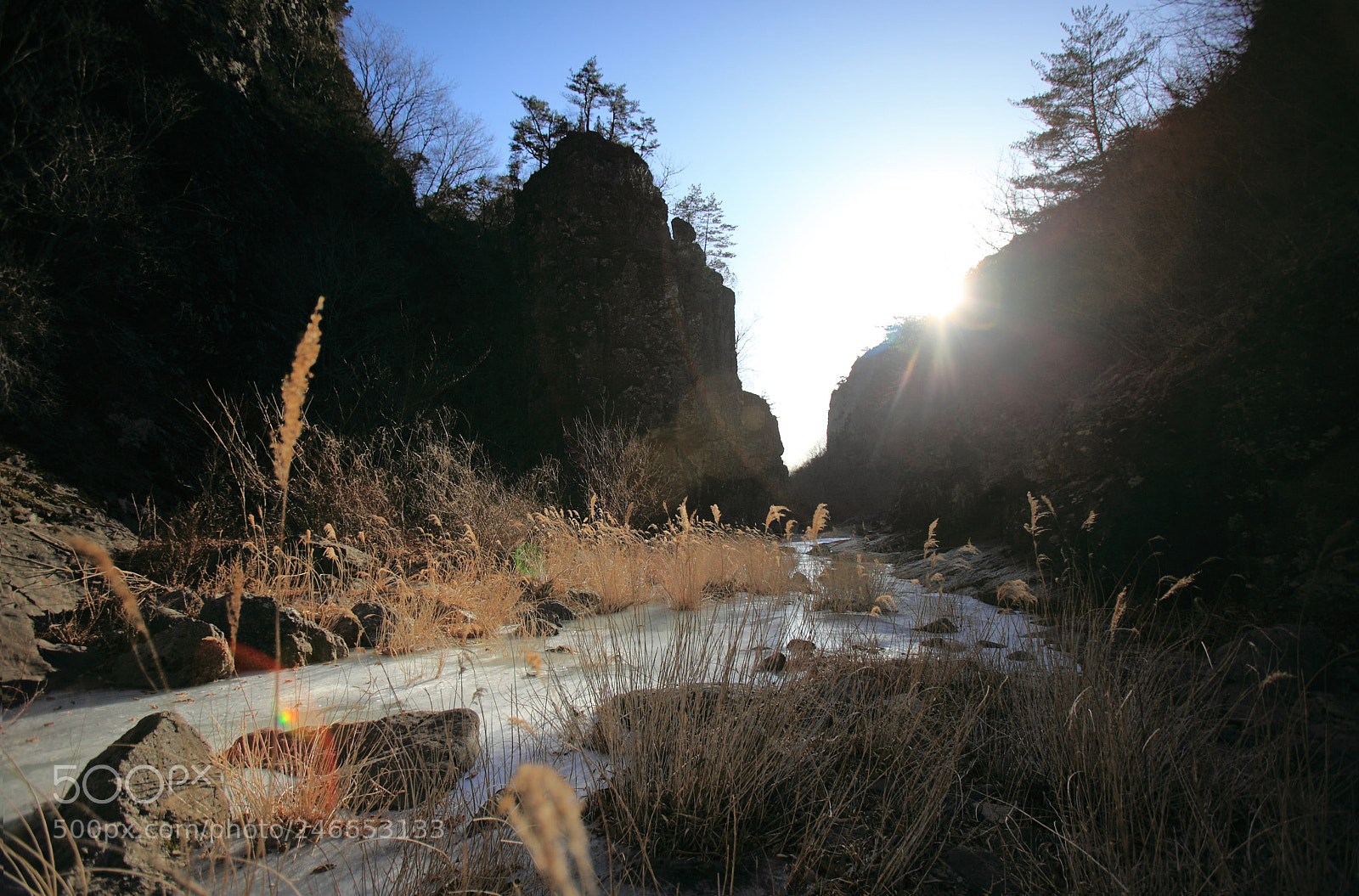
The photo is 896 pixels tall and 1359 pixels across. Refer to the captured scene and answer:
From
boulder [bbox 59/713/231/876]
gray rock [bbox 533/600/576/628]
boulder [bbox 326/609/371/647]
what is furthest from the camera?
gray rock [bbox 533/600/576/628]

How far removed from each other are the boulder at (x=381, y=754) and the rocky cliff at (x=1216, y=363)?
269 cm

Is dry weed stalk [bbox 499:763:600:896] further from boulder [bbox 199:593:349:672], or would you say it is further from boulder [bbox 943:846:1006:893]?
boulder [bbox 199:593:349:672]

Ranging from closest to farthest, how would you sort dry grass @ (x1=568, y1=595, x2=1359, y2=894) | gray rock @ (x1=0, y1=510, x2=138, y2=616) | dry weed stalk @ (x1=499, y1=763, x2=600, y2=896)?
dry weed stalk @ (x1=499, y1=763, x2=600, y2=896) < dry grass @ (x1=568, y1=595, x2=1359, y2=894) < gray rock @ (x1=0, y1=510, x2=138, y2=616)

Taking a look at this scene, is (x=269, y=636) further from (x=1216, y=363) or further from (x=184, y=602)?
(x=1216, y=363)

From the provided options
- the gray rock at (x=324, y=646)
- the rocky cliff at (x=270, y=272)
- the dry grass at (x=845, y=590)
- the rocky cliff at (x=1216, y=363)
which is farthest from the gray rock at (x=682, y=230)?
the gray rock at (x=324, y=646)

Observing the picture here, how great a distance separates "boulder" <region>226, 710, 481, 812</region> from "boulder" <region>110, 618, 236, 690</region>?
1.34 meters

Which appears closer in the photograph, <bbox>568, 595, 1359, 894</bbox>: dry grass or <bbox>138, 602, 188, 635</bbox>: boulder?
<bbox>568, 595, 1359, 894</bbox>: dry grass

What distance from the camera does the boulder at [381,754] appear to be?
1.67m

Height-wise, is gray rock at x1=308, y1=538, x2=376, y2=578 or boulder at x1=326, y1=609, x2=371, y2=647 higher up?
gray rock at x1=308, y1=538, x2=376, y2=578

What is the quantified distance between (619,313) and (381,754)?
678 inches

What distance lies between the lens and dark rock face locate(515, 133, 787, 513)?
702 inches

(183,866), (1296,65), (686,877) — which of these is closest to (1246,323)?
(1296,65)

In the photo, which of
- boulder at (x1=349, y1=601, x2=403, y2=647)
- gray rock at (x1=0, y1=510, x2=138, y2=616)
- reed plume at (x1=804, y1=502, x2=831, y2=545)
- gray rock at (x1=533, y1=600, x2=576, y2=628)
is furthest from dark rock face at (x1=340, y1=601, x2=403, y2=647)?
reed plume at (x1=804, y1=502, x2=831, y2=545)

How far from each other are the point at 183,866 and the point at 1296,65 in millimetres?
10300
